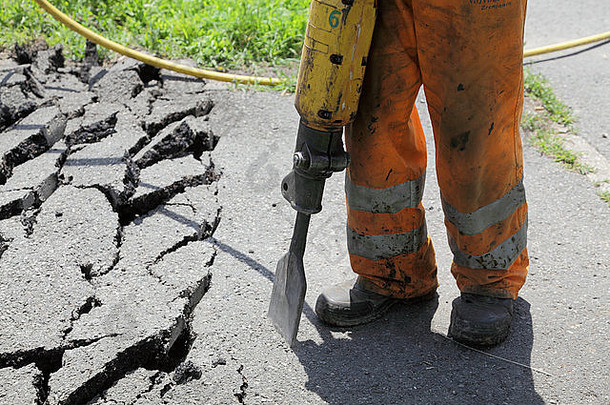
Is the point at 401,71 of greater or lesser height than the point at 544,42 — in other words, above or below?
above

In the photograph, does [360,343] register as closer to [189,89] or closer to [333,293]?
[333,293]

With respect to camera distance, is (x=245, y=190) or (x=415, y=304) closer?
(x=415, y=304)

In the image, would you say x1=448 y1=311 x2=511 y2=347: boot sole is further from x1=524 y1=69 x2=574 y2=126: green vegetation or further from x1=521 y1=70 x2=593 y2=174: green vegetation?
x1=524 y1=69 x2=574 y2=126: green vegetation

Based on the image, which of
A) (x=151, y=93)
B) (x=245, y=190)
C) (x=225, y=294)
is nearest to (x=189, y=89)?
(x=151, y=93)

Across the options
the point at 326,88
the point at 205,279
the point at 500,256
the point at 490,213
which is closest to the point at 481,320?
the point at 500,256

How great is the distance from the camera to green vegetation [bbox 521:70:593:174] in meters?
3.57

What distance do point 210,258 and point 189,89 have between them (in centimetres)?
178

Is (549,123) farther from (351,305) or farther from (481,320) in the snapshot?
(351,305)

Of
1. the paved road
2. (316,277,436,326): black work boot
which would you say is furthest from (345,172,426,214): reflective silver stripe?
the paved road

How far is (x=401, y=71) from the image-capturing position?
6.85 ft

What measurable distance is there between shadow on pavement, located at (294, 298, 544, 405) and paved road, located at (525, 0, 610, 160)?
6.24 feet

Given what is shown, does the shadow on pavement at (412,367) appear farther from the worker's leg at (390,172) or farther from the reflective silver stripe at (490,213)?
the reflective silver stripe at (490,213)

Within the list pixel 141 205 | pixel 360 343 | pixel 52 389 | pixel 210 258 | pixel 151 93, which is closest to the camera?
pixel 52 389

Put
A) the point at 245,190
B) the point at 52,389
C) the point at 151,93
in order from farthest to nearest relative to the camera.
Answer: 1. the point at 151,93
2. the point at 245,190
3. the point at 52,389
